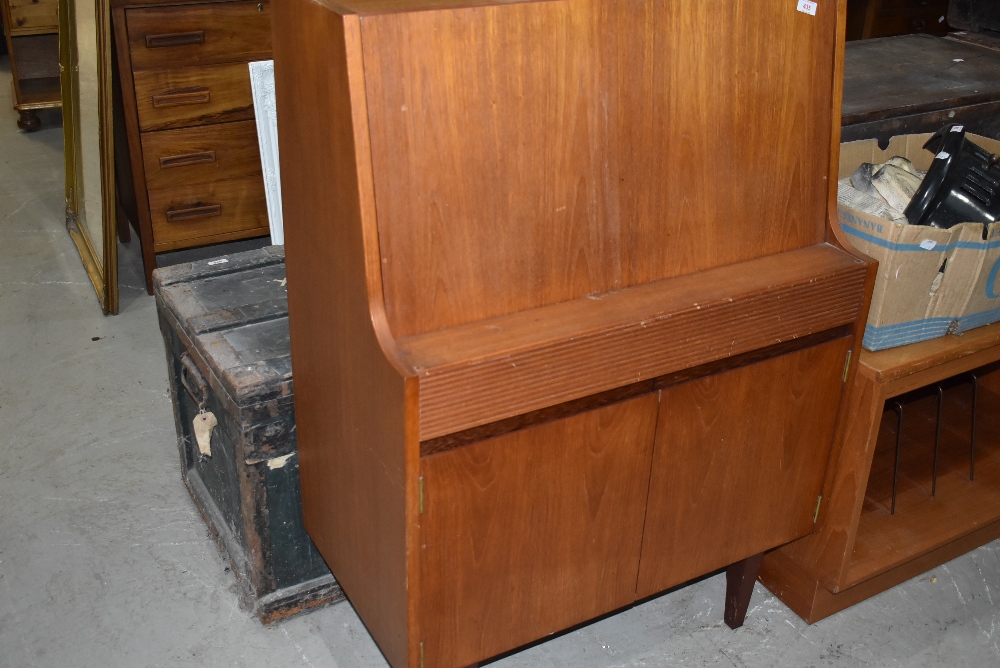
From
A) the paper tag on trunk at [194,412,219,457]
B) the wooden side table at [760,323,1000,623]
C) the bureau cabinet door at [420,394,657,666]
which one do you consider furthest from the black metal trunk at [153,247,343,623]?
the wooden side table at [760,323,1000,623]

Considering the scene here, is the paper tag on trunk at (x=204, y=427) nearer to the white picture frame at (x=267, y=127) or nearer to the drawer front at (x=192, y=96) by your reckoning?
the white picture frame at (x=267, y=127)

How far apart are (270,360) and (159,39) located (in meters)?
1.65

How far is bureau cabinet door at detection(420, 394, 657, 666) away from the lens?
4.98 ft

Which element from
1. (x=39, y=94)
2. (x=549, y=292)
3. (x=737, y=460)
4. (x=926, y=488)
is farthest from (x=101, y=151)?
(x=926, y=488)

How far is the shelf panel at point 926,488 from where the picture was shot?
7.13 ft

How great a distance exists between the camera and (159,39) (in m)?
3.16

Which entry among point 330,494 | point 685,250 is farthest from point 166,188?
point 685,250

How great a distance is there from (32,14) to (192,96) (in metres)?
1.79

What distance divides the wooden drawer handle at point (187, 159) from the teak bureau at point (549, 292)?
69.8 inches

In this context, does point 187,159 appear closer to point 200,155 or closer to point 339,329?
point 200,155

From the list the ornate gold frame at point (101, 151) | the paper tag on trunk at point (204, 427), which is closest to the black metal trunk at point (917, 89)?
the paper tag on trunk at point (204, 427)

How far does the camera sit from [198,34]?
3.21 metres

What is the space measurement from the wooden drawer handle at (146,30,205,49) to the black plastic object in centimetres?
225

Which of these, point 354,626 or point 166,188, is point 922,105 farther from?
point 166,188
